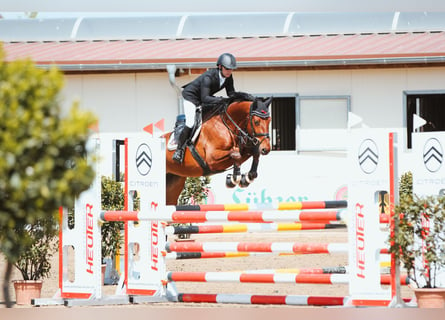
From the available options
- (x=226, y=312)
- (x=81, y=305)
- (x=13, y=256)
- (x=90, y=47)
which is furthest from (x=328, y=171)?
(x=13, y=256)

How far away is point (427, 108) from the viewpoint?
577 inches

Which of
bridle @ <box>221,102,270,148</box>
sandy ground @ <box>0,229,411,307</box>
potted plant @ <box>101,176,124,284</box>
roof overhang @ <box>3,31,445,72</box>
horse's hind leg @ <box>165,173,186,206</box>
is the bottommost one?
sandy ground @ <box>0,229,411,307</box>

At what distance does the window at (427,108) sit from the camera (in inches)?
565

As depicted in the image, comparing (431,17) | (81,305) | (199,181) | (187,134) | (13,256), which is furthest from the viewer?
(431,17)

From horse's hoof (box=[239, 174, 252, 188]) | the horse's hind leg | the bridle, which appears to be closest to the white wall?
the horse's hind leg

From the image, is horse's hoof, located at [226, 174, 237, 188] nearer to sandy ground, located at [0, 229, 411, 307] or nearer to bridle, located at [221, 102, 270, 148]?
bridle, located at [221, 102, 270, 148]

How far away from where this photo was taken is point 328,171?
1411 centimetres

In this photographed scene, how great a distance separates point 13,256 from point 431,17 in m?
13.5

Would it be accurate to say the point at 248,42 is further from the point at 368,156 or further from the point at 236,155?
the point at 368,156

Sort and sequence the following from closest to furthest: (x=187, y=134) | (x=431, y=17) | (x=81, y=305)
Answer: (x=81, y=305) → (x=187, y=134) → (x=431, y=17)

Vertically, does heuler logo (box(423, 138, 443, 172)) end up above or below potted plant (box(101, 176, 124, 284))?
above

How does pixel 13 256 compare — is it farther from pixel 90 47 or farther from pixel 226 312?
pixel 90 47

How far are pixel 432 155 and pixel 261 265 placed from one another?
12.9 feet

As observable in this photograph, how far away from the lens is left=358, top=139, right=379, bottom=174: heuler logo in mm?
5492
